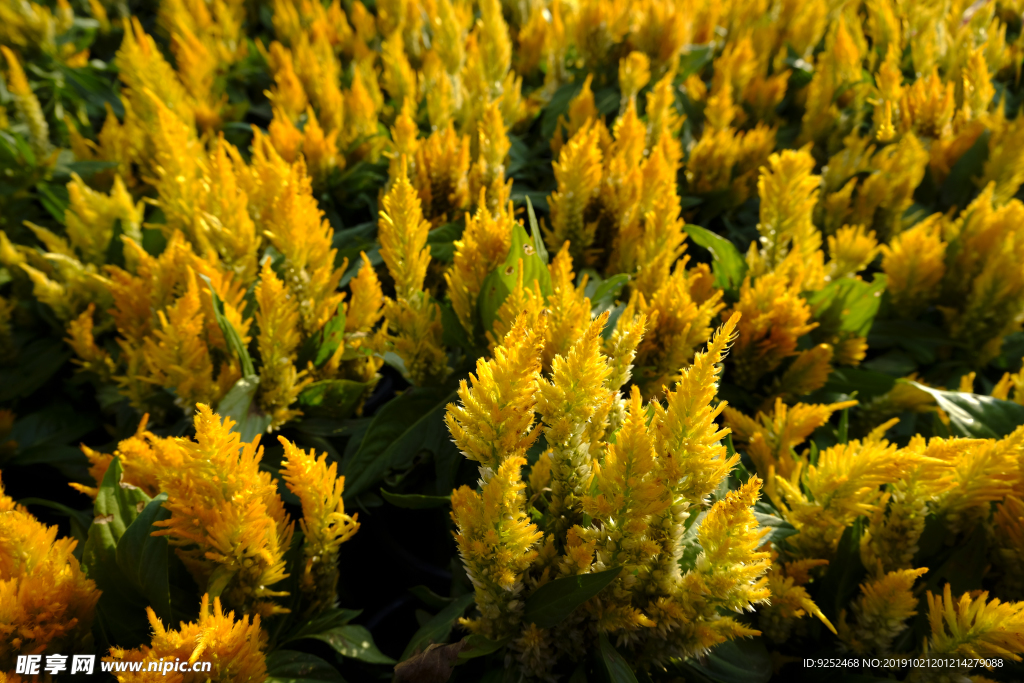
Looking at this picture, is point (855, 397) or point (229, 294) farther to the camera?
point (855, 397)

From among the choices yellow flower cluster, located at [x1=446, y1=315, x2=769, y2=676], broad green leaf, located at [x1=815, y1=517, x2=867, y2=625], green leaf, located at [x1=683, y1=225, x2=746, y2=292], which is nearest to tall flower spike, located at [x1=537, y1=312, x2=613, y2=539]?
yellow flower cluster, located at [x1=446, y1=315, x2=769, y2=676]

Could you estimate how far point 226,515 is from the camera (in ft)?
3.38

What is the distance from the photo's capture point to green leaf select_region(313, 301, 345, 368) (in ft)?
5.21

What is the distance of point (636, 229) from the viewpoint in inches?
65.6

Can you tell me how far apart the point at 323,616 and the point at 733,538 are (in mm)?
909

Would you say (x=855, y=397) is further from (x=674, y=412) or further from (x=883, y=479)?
(x=674, y=412)

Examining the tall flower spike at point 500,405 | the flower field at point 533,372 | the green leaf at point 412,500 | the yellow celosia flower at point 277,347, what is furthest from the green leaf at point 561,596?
the yellow celosia flower at point 277,347

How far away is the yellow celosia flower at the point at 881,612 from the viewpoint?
40.6 inches

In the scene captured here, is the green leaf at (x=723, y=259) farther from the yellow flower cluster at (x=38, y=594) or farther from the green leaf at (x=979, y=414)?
the yellow flower cluster at (x=38, y=594)

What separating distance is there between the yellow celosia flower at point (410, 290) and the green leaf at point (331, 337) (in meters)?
0.17

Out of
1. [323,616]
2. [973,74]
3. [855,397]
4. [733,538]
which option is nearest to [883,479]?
[733,538]

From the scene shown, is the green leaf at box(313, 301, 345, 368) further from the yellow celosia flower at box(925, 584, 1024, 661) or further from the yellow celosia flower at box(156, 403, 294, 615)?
the yellow celosia flower at box(925, 584, 1024, 661)

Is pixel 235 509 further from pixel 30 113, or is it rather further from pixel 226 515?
pixel 30 113

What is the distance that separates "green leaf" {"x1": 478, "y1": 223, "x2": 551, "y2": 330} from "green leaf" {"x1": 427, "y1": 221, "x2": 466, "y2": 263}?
1.36ft
